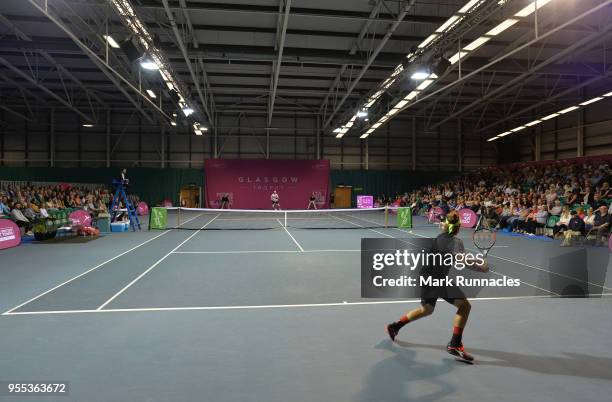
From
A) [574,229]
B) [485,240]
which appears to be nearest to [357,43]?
[485,240]

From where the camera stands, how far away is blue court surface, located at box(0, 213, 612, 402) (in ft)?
11.6

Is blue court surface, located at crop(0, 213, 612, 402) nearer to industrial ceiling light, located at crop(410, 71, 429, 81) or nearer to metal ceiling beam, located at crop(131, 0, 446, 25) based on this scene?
metal ceiling beam, located at crop(131, 0, 446, 25)

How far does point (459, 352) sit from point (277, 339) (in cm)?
199

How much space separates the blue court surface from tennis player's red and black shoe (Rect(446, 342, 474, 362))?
0.36ft

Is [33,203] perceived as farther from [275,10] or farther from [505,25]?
[505,25]

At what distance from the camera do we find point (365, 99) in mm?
22875

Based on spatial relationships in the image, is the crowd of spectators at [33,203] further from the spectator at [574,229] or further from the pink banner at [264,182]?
the spectator at [574,229]

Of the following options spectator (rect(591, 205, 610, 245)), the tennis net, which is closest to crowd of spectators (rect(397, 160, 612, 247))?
spectator (rect(591, 205, 610, 245))

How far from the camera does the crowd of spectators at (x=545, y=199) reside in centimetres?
1344

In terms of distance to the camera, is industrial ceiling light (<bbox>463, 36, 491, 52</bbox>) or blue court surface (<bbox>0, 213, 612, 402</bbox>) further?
industrial ceiling light (<bbox>463, 36, 491, 52</bbox>)

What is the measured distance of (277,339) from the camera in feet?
15.3

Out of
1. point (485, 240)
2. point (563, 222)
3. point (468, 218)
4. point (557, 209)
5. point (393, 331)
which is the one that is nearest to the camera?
point (393, 331)

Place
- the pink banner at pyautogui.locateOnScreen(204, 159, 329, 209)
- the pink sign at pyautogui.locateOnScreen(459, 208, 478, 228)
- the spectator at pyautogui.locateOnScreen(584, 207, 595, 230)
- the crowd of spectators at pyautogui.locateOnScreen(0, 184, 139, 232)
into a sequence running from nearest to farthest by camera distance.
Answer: the spectator at pyautogui.locateOnScreen(584, 207, 595, 230), the crowd of spectators at pyautogui.locateOnScreen(0, 184, 139, 232), the pink sign at pyautogui.locateOnScreen(459, 208, 478, 228), the pink banner at pyautogui.locateOnScreen(204, 159, 329, 209)

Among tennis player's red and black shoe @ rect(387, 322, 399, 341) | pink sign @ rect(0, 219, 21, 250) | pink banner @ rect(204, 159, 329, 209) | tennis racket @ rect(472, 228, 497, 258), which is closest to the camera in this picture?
tennis player's red and black shoe @ rect(387, 322, 399, 341)
